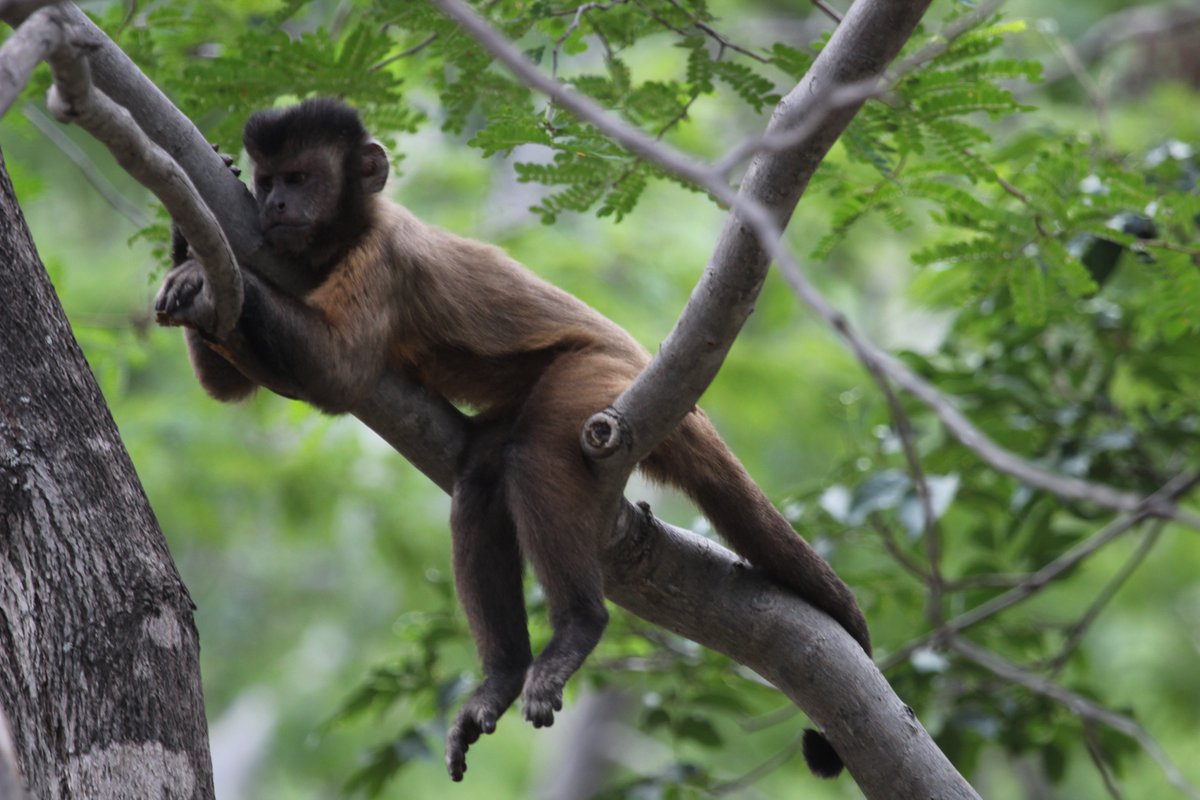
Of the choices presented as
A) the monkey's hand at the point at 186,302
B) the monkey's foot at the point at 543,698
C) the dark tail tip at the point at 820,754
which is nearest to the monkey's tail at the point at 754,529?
the dark tail tip at the point at 820,754

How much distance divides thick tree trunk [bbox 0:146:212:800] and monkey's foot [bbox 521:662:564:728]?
124cm

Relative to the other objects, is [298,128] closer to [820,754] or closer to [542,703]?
[542,703]

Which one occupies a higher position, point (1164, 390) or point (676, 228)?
point (1164, 390)

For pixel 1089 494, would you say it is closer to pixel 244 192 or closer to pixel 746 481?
pixel 746 481

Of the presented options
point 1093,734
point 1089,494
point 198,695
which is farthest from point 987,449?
point 1093,734

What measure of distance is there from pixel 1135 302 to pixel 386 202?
4392mm

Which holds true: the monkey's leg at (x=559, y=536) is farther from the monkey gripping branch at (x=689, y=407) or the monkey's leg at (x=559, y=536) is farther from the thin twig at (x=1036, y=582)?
the thin twig at (x=1036, y=582)

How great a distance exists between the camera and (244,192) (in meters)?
5.00

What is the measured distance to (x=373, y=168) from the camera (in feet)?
19.7

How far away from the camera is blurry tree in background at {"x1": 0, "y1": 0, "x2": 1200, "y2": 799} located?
560 cm

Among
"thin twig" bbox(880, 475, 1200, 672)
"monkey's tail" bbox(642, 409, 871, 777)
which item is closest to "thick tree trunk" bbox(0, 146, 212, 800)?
"monkey's tail" bbox(642, 409, 871, 777)

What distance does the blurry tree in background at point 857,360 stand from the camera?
18.4 feet

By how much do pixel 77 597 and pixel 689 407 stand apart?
2.12 metres

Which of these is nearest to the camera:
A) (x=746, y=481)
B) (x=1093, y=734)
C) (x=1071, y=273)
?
(x=746, y=481)
